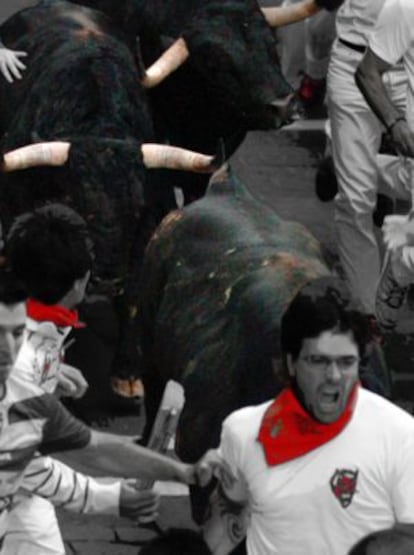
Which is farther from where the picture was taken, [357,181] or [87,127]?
[357,181]

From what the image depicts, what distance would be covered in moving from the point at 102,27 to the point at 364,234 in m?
1.89

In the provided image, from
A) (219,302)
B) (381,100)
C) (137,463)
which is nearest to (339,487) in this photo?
(137,463)

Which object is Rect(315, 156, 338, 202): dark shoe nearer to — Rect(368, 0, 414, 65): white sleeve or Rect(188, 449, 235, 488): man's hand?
Rect(368, 0, 414, 65): white sleeve

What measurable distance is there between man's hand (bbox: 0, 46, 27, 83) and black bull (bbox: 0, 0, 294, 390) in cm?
6

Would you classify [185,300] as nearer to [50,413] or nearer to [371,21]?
[50,413]

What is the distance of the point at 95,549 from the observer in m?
9.77

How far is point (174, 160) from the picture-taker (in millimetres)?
11695

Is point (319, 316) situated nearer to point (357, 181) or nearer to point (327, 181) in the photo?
point (357, 181)

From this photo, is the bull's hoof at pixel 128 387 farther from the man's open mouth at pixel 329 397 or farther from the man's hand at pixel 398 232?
the man's open mouth at pixel 329 397

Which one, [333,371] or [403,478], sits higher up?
[333,371]

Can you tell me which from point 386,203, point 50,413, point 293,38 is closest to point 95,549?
point 50,413

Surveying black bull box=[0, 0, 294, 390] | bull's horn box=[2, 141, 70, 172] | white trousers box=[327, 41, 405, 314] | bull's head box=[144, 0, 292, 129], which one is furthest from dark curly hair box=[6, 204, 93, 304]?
bull's head box=[144, 0, 292, 129]

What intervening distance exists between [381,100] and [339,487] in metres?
4.83

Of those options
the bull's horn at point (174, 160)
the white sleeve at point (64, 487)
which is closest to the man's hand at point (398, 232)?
the bull's horn at point (174, 160)
